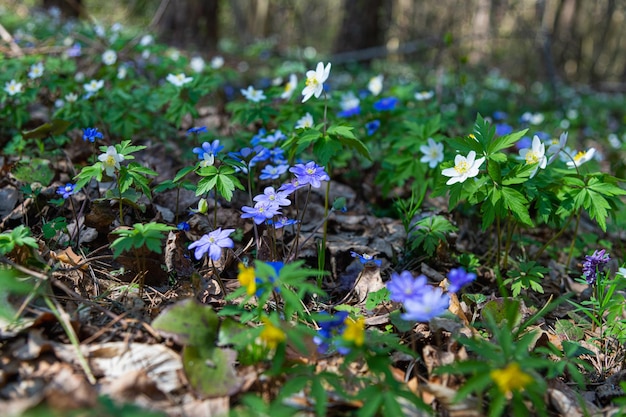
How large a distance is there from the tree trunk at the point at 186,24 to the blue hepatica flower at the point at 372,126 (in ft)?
15.8

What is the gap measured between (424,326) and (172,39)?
6.79 m

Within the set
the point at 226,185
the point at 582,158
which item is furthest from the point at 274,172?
the point at 582,158

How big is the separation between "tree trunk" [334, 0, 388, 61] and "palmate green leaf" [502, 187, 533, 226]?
7.07 metres

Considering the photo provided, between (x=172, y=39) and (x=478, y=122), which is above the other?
(x=478, y=122)

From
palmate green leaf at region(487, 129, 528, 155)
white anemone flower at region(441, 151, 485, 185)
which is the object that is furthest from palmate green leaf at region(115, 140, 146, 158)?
palmate green leaf at region(487, 129, 528, 155)

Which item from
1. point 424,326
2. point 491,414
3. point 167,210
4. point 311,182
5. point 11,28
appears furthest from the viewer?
point 11,28

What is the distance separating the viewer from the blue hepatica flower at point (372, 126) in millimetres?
3240

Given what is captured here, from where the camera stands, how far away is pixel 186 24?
7531 millimetres

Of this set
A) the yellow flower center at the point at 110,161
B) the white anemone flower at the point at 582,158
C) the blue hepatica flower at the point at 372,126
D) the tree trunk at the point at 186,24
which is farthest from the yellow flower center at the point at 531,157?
the tree trunk at the point at 186,24

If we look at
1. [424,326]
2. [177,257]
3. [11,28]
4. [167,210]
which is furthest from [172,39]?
[424,326]

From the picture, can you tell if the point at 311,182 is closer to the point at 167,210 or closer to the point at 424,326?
the point at 424,326

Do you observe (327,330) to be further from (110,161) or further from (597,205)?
(597,205)

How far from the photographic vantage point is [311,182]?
2.06m

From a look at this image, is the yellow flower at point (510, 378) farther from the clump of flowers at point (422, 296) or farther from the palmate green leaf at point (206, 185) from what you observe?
the palmate green leaf at point (206, 185)
